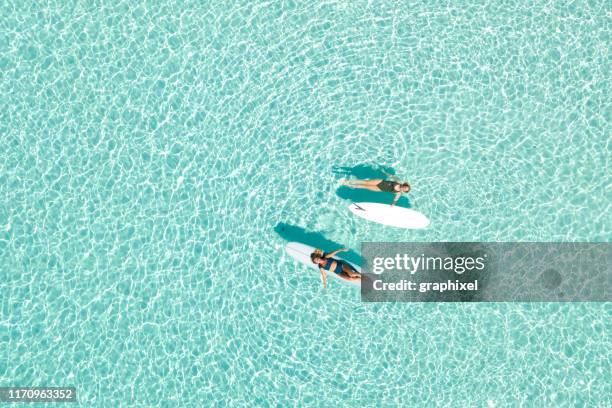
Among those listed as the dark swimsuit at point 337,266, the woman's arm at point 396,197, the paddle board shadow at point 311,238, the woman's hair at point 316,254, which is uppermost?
the woman's arm at point 396,197

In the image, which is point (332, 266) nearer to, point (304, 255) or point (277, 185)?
point (304, 255)

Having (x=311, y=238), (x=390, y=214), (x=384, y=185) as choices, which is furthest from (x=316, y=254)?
(x=384, y=185)

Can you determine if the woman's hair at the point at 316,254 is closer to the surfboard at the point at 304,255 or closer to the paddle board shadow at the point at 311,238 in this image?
the surfboard at the point at 304,255

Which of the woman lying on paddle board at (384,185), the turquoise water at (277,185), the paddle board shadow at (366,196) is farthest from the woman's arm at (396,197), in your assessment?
the turquoise water at (277,185)

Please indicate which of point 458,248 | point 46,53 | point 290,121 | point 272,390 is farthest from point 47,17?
point 458,248

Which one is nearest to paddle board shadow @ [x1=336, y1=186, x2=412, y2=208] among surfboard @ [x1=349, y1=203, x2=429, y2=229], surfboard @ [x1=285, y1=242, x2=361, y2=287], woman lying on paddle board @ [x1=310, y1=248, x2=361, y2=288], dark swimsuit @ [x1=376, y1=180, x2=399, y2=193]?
surfboard @ [x1=349, y1=203, x2=429, y2=229]
